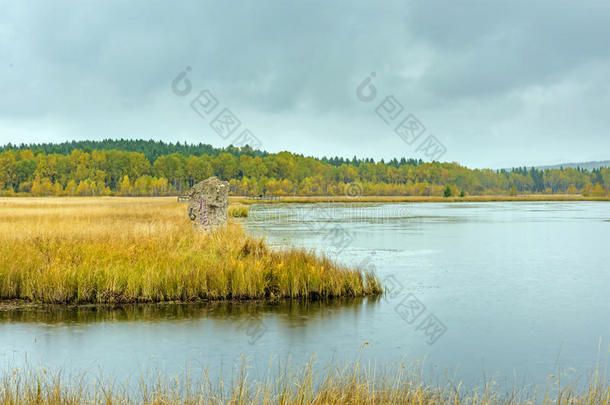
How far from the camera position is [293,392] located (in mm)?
5965

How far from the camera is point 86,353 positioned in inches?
323

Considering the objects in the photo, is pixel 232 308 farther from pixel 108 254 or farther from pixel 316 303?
pixel 108 254

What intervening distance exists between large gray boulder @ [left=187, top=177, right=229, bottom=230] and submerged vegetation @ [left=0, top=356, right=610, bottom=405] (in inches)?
569

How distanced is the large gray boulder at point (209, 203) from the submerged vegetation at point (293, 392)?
47.4 ft

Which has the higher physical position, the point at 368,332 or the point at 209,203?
the point at 209,203

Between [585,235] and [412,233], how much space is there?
30.6 feet

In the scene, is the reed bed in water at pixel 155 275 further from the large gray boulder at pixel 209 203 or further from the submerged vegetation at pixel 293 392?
the large gray boulder at pixel 209 203

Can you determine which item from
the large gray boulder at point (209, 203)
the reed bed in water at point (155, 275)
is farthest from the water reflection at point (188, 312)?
the large gray boulder at point (209, 203)

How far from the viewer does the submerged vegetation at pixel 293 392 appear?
5238 millimetres

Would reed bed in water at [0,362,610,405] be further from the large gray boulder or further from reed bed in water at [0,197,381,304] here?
the large gray boulder

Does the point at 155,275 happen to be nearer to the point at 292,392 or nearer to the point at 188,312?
the point at 188,312

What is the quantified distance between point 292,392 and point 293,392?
0.75m

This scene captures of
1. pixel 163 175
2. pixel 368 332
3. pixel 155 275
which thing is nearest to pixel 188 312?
pixel 155 275

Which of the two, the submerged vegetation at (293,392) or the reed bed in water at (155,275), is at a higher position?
the reed bed in water at (155,275)
